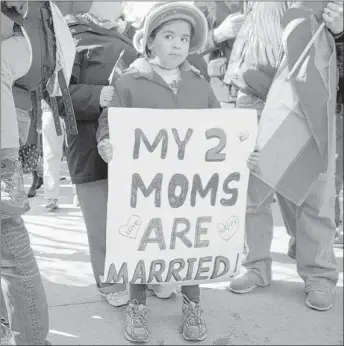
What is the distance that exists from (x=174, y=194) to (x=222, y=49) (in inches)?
27.6

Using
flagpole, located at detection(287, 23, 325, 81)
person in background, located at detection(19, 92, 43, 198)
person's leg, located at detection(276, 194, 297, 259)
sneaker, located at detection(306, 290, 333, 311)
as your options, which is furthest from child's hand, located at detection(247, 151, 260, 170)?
person's leg, located at detection(276, 194, 297, 259)

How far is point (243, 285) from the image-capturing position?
61.2 inches

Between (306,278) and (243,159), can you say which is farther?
(306,278)

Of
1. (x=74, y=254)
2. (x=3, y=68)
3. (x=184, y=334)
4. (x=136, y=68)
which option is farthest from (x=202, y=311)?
(x=3, y=68)

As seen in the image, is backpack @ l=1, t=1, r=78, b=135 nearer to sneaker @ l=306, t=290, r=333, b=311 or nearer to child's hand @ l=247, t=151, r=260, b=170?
child's hand @ l=247, t=151, r=260, b=170

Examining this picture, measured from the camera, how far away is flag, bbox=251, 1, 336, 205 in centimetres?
121

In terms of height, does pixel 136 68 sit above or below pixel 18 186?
above

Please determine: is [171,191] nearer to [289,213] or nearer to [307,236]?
[307,236]

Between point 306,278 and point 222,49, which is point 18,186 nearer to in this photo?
point 222,49

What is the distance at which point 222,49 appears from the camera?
1.56 metres

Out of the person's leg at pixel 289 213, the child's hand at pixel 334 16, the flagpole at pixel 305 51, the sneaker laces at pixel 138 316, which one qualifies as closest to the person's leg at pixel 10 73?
the sneaker laces at pixel 138 316

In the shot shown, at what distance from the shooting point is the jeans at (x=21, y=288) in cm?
94

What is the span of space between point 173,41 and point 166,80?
0.35 feet

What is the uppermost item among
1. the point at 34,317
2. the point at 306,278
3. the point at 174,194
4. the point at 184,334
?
the point at 174,194
